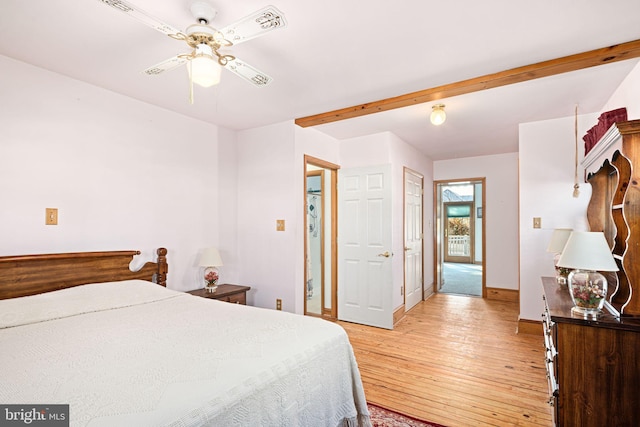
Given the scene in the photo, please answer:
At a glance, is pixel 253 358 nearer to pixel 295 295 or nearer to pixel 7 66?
pixel 295 295

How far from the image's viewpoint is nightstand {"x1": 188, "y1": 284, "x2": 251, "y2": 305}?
10.2 feet

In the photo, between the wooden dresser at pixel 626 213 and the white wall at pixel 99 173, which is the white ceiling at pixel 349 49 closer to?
the white wall at pixel 99 173

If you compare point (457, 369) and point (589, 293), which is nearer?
point (589, 293)

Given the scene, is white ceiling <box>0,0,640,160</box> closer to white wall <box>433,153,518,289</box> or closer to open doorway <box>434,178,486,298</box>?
white wall <box>433,153,518,289</box>

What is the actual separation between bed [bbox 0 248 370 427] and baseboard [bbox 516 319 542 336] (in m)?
2.71

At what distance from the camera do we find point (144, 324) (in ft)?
5.86

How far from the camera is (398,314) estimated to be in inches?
158

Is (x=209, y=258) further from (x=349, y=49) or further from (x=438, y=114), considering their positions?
(x=438, y=114)

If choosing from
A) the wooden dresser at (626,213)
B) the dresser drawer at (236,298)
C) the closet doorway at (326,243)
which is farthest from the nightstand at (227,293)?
the wooden dresser at (626,213)

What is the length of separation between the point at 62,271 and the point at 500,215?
18.5ft

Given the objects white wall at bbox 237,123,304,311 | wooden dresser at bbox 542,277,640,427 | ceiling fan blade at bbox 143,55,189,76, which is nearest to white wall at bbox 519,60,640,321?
wooden dresser at bbox 542,277,640,427

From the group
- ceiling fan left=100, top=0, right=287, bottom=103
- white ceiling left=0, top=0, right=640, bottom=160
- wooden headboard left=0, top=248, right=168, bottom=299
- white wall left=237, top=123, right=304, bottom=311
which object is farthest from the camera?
white wall left=237, top=123, right=304, bottom=311

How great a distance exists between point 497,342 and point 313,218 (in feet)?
9.25

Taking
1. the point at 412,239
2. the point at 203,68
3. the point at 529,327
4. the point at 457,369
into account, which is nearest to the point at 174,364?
the point at 203,68
